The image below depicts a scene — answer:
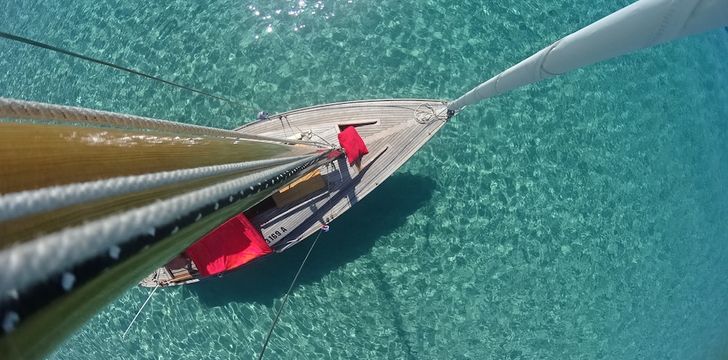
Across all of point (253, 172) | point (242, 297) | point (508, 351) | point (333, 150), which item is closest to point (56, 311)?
point (253, 172)

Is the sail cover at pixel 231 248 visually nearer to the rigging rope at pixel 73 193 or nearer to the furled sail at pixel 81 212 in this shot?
the furled sail at pixel 81 212

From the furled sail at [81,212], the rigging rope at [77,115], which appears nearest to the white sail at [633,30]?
the furled sail at [81,212]

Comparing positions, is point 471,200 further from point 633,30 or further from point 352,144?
point 633,30

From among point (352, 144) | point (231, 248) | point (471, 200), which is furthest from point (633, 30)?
point (231, 248)

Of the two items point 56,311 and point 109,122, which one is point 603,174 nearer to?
point 109,122

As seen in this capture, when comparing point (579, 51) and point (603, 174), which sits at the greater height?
point (579, 51)
